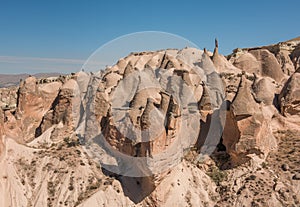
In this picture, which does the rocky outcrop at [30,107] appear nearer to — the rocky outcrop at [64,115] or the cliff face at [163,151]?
the rocky outcrop at [64,115]

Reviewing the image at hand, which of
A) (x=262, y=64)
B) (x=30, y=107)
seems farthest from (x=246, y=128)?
(x=262, y=64)

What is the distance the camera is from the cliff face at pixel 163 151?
14.9 metres

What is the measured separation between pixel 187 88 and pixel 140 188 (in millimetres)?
8000

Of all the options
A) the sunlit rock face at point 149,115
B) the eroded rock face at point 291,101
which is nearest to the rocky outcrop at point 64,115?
the sunlit rock face at point 149,115

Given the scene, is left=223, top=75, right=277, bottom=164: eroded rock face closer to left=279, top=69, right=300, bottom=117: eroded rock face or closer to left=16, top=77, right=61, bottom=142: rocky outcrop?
left=279, top=69, right=300, bottom=117: eroded rock face

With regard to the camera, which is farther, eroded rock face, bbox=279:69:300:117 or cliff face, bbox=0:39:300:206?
eroded rock face, bbox=279:69:300:117

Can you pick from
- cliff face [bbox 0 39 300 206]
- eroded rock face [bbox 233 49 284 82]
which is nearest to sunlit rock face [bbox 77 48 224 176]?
cliff face [bbox 0 39 300 206]

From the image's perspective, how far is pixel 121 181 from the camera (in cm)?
1617

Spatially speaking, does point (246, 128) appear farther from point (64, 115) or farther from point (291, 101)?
point (64, 115)

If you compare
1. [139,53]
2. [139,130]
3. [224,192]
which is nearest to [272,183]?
[224,192]

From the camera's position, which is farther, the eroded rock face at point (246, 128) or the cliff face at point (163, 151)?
the eroded rock face at point (246, 128)

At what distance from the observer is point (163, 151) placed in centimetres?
1434

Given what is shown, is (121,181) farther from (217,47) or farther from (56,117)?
(217,47)

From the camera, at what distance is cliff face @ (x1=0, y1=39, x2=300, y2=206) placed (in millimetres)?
14906
